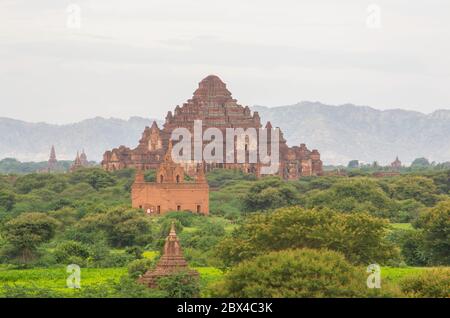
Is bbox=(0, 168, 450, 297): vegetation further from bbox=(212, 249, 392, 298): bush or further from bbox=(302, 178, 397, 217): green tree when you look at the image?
bbox=(302, 178, 397, 217): green tree

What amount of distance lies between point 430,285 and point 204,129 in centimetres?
10502

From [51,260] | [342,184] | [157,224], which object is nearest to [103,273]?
[51,260]

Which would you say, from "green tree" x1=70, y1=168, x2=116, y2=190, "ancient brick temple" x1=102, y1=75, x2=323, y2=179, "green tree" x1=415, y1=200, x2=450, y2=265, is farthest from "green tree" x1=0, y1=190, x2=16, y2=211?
"green tree" x1=415, y1=200, x2=450, y2=265

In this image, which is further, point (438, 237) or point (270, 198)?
point (270, 198)

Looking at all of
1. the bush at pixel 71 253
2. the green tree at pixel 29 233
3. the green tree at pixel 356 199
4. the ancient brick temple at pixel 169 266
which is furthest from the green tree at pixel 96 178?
the ancient brick temple at pixel 169 266

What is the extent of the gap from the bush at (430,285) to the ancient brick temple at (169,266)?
7198 mm

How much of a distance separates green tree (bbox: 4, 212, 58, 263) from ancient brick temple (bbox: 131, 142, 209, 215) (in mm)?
27867

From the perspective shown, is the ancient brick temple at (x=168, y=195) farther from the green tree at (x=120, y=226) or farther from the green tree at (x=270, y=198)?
the green tree at (x=120, y=226)

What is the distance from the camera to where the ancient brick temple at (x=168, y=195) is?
104875 millimetres

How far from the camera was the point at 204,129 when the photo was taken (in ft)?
492

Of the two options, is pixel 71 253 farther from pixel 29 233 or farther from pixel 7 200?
pixel 7 200

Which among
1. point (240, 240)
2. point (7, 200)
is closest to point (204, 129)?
point (7, 200)

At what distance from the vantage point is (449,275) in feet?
153
